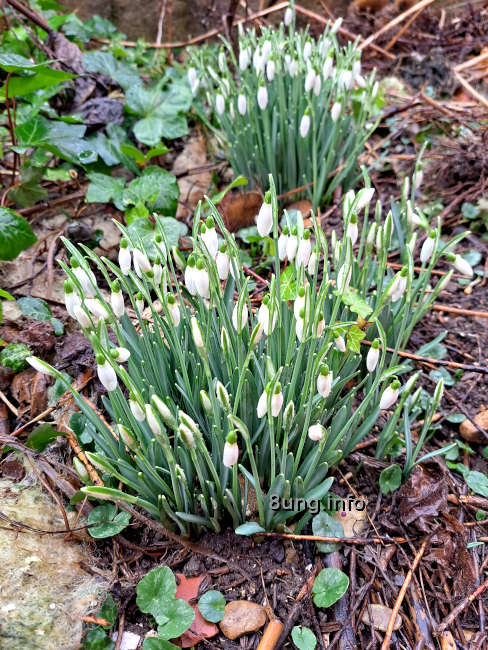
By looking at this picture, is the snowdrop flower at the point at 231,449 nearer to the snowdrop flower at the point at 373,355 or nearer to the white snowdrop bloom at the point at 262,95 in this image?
the snowdrop flower at the point at 373,355

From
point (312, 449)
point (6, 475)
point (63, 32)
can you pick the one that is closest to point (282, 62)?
point (63, 32)

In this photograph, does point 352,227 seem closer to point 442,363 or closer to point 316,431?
point 316,431

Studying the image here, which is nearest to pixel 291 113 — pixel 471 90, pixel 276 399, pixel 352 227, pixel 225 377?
pixel 352 227

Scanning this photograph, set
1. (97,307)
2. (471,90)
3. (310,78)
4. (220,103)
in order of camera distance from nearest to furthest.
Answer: (97,307), (310,78), (220,103), (471,90)

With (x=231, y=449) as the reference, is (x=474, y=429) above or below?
below

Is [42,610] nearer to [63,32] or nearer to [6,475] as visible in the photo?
[6,475]

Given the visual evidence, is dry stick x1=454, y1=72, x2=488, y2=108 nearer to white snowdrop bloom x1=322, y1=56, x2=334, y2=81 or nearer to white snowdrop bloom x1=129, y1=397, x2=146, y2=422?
white snowdrop bloom x1=322, y1=56, x2=334, y2=81

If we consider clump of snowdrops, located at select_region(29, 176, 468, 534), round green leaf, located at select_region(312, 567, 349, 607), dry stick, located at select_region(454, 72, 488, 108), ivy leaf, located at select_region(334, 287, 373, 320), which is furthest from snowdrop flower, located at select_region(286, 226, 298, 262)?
dry stick, located at select_region(454, 72, 488, 108)
